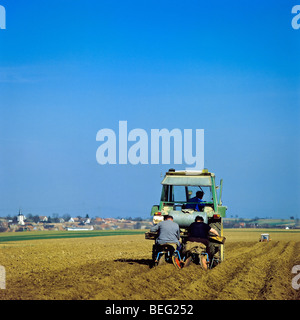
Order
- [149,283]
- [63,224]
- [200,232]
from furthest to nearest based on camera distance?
[63,224]
[200,232]
[149,283]

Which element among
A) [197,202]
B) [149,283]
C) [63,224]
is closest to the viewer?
[149,283]

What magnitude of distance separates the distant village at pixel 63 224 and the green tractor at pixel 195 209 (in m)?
76.5

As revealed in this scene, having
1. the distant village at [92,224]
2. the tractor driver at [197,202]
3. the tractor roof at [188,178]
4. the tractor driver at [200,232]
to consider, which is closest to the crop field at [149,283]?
the tractor driver at [200,232]

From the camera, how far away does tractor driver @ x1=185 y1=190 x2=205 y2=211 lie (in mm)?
17109

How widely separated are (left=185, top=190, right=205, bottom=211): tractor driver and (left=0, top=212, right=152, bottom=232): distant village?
76.7m

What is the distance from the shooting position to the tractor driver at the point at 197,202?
17109 mm

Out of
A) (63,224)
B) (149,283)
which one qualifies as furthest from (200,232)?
(63,224)

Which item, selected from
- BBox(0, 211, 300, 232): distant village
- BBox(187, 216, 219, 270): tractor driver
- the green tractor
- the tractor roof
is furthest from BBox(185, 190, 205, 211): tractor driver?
BBox(0, 211, 300, 232): distant village

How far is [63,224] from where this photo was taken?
140 m

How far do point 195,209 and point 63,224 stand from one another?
412 feet

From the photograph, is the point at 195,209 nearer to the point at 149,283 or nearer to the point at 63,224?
the point at 149,283
